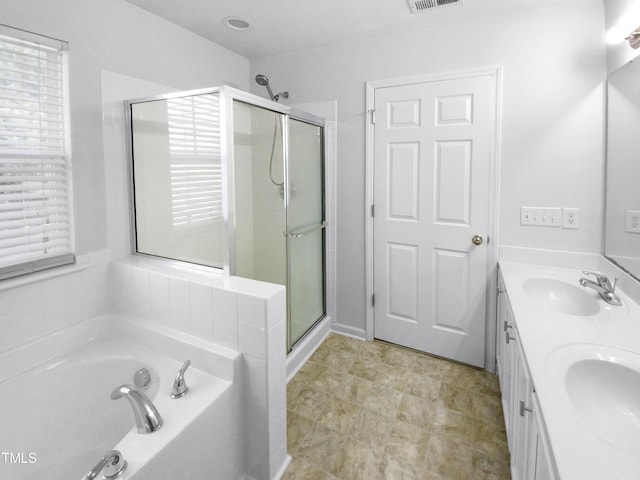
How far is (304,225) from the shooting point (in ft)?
8.40

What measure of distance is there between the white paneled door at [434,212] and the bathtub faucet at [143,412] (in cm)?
191

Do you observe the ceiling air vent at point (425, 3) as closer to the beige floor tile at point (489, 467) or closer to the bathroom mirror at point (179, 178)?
the bathroom mirror at point (179, 178)

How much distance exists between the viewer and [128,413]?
5.16 feet

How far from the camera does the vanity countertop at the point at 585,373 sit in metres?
0.72

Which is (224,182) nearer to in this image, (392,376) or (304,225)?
(304,225)

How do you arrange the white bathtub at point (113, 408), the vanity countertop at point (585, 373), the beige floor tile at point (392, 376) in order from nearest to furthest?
the vanity countertop at point (585, 373), the white bathtub at point (113, 408), the beige floor tile at point (392, 376)

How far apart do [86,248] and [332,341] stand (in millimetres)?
1876

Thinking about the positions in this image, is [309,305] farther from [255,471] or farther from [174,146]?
[174,146]

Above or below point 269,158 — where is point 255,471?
below

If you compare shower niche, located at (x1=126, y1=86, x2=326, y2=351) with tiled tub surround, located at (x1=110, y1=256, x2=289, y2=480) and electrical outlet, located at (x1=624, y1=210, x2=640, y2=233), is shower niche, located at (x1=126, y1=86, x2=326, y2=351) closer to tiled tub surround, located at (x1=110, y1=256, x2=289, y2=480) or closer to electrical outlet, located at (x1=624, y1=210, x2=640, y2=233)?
tiled tub surround, located at (x1=110, y1=256, x2=289, y2=480)

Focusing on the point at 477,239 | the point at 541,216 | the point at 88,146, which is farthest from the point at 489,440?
the point at 88,146

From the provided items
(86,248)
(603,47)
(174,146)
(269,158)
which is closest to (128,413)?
(86,248)

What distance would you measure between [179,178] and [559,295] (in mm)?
2209

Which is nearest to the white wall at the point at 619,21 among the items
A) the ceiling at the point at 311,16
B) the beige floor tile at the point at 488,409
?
the ceiling at the point at 311,16
